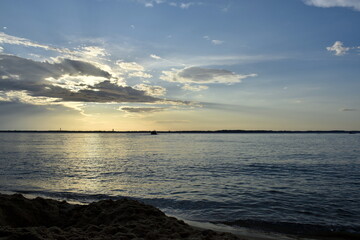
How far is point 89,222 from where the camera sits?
950 cm

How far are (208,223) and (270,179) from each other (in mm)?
12221

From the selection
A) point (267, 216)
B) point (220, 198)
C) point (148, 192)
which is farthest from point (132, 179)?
point (267, 216)

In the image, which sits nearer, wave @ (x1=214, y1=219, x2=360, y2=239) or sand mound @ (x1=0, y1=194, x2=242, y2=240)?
sand mound @ (x1=0, y1=194, x2=242, y2=240)

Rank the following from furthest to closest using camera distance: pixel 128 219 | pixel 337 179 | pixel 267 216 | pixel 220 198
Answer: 1. pixel 337 179
2. pixel 220 198
3. pixel 267 216
4. pixel 128 219

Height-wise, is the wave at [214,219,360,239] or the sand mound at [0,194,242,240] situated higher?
the sand mound at [0,194,242,240]

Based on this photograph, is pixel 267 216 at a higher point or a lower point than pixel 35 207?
lower

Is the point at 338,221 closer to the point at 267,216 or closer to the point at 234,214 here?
the point at 267,216

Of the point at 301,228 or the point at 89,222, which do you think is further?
the point at 301,228

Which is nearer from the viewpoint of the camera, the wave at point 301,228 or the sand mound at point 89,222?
the sand mound at point 89,222

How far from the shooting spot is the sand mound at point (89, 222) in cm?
751

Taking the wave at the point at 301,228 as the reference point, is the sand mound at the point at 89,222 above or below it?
above

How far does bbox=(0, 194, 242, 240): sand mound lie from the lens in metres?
7.51

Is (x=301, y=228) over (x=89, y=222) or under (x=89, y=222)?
under

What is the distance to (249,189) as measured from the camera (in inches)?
706
